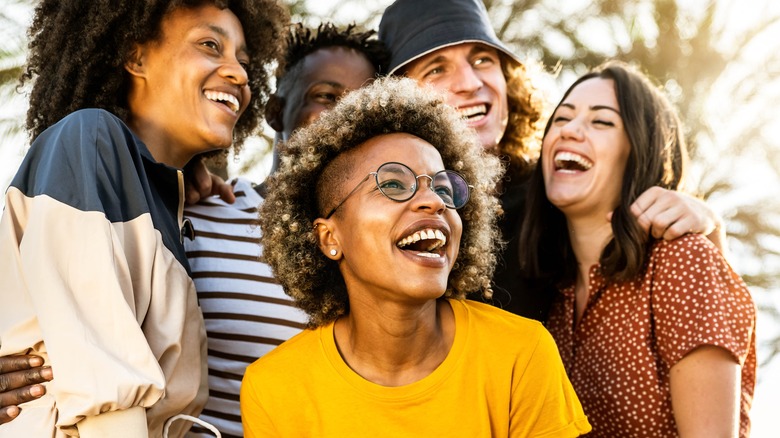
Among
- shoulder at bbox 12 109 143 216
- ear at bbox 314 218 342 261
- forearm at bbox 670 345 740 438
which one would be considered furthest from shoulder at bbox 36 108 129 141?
forearm at bbox 670 345 740 438

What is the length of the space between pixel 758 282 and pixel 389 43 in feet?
20.6

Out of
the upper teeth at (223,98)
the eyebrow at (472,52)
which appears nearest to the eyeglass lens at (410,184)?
the upper teeth at (223,98)

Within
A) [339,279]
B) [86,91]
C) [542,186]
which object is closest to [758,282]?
[542,186]

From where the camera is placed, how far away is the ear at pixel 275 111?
16.5ft

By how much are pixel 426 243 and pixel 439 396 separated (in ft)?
1.93

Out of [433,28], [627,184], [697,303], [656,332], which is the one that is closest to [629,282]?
[656,332]

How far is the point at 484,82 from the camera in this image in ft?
15.7

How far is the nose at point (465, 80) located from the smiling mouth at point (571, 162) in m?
0.62

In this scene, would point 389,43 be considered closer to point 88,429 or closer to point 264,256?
point 264,256

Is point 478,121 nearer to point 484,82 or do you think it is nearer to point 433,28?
point 484,82

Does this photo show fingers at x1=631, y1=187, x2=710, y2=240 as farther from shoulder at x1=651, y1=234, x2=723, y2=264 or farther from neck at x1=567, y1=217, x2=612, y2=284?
neck at x1=567, y1=217, x2=612, y2=284

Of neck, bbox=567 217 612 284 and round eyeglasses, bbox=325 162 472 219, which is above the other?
round eyeglasses, bbox=325 162 472 219

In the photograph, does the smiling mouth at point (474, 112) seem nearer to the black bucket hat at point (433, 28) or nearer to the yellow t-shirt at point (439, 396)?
the black bucket hat at point (433, 28)

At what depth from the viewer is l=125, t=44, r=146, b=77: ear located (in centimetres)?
393
